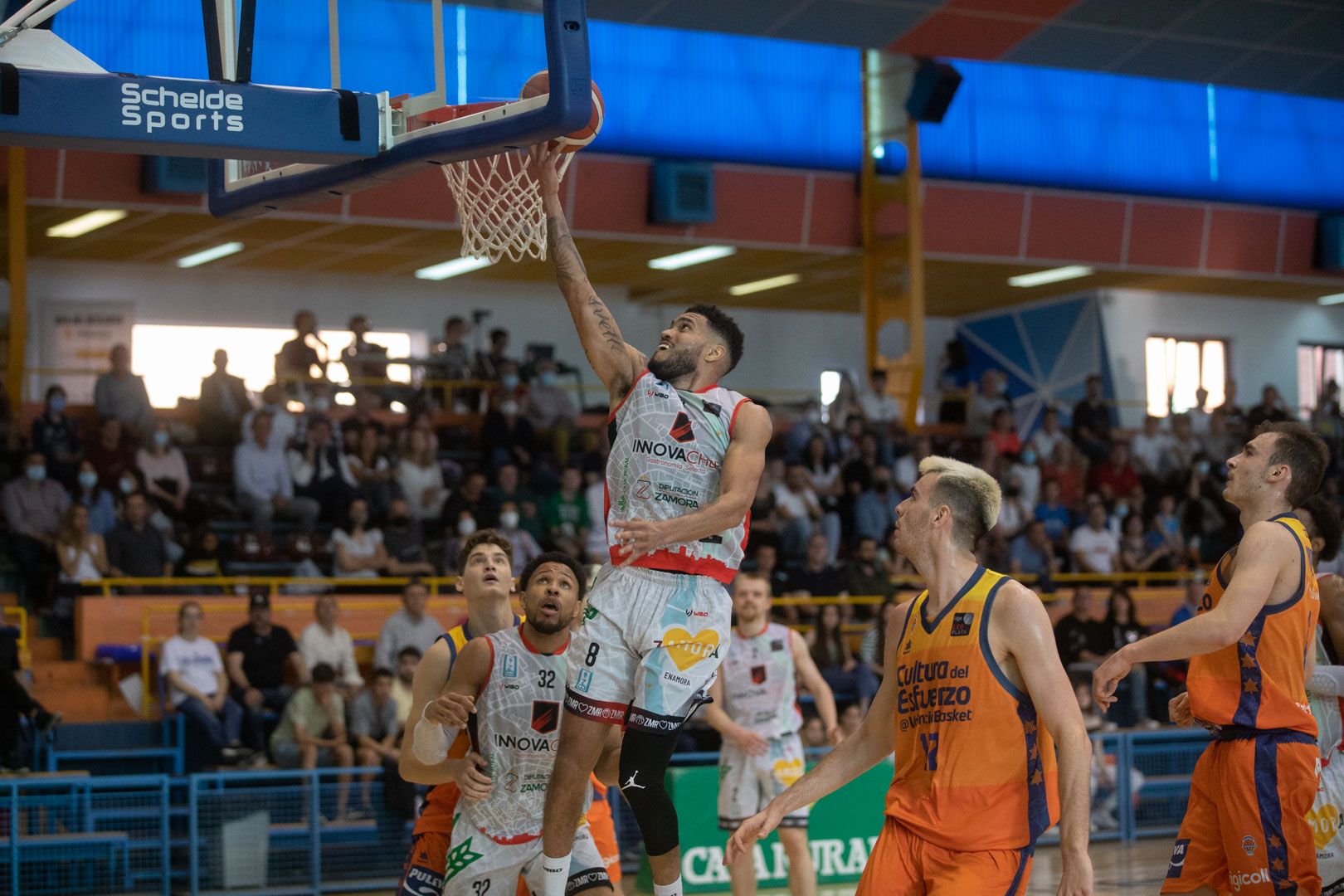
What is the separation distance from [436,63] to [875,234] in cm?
1566

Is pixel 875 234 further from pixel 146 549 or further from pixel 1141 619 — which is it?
pixel 146 549

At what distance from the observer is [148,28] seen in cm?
866

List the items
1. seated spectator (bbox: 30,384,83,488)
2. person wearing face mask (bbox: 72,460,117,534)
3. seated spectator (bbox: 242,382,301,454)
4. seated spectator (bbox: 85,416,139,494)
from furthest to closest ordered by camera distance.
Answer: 1. seated spectator (bbox: 242,382,301,454)
2. seated spectator (bbox: 85,416,139,494)
3. seated spectator (bbox: 30,384,83,488)
4. person wearing face mask (bbox: 72,460,117,534)

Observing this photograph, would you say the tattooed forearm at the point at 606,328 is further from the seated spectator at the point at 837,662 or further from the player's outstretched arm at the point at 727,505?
the seated spectator at the point at 837,662

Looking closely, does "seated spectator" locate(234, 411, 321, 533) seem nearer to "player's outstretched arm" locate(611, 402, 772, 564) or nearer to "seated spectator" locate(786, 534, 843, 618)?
"seated spectator" locate(786, 534, 843, 618)

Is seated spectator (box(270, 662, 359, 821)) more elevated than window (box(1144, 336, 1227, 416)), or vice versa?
window (box(1144, 336, 1227, 416))

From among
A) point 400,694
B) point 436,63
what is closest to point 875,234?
point 400,694

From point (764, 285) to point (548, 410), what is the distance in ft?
22.1

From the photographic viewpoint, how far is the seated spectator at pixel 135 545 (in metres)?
13.9

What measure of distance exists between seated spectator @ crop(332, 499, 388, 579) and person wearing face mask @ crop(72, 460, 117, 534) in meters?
2.02

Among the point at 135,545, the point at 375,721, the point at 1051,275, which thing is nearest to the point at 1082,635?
the point at 375,721

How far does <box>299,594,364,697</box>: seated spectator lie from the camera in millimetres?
13023

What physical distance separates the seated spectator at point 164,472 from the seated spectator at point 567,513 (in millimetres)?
3496

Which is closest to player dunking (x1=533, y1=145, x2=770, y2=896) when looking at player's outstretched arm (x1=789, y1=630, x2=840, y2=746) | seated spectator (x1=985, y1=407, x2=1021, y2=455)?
player's outstretched arm (x1=789, y1=630, x2=840, y2=746)
